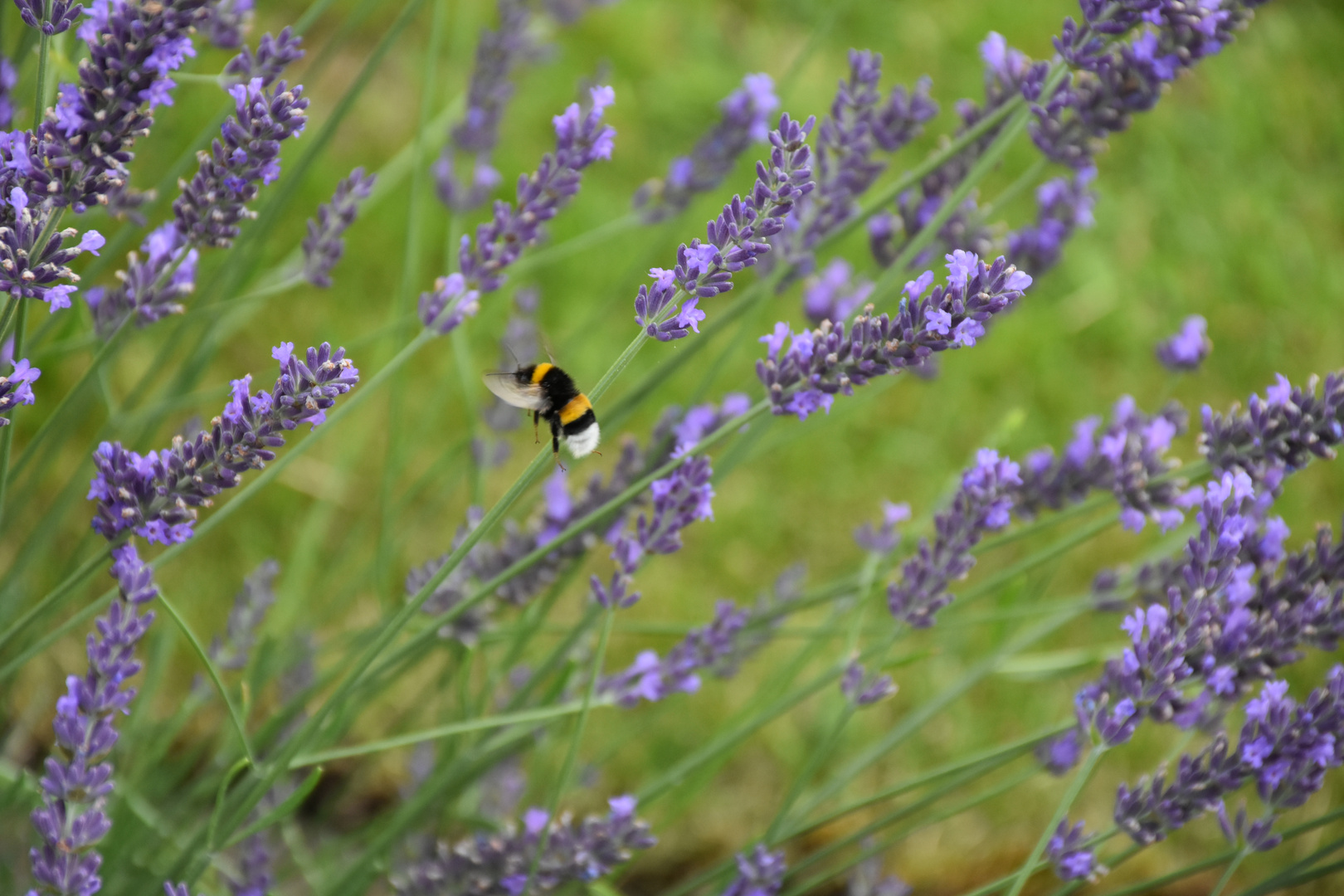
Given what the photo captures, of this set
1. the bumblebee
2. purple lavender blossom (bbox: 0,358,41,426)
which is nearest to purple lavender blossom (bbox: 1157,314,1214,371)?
the bumblebee

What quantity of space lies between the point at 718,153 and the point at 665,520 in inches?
28.4

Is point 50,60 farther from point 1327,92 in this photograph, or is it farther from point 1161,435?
point 1327,92

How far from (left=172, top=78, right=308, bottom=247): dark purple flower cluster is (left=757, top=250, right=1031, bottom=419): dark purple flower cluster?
47 centimetres

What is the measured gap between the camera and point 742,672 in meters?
2.51

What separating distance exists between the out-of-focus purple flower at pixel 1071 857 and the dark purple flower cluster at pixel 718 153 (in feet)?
3.28

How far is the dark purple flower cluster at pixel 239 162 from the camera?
3.34ft

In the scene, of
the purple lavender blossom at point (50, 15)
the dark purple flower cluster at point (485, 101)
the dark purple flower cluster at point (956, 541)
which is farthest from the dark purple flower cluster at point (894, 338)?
the dark purple flower cluster at point (485, 101)

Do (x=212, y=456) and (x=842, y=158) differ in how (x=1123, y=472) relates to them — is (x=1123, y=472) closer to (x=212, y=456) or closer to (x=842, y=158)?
(x=842, y=158)

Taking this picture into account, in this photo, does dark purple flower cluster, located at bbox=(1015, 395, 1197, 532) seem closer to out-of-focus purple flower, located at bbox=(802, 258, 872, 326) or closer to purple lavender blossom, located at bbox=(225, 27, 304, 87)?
out-of-focus purple flower, located at bbox=(802, 258, 872, 326)

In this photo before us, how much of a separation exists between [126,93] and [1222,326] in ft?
9.78

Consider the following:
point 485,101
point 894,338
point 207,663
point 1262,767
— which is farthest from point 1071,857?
point 485,101

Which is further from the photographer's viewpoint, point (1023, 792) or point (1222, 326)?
point (1222, 326)

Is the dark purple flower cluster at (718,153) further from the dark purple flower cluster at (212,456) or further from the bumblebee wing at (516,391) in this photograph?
the dark purple flower cluster at (212,456)

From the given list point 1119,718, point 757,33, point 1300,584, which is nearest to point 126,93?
point 1119,718
